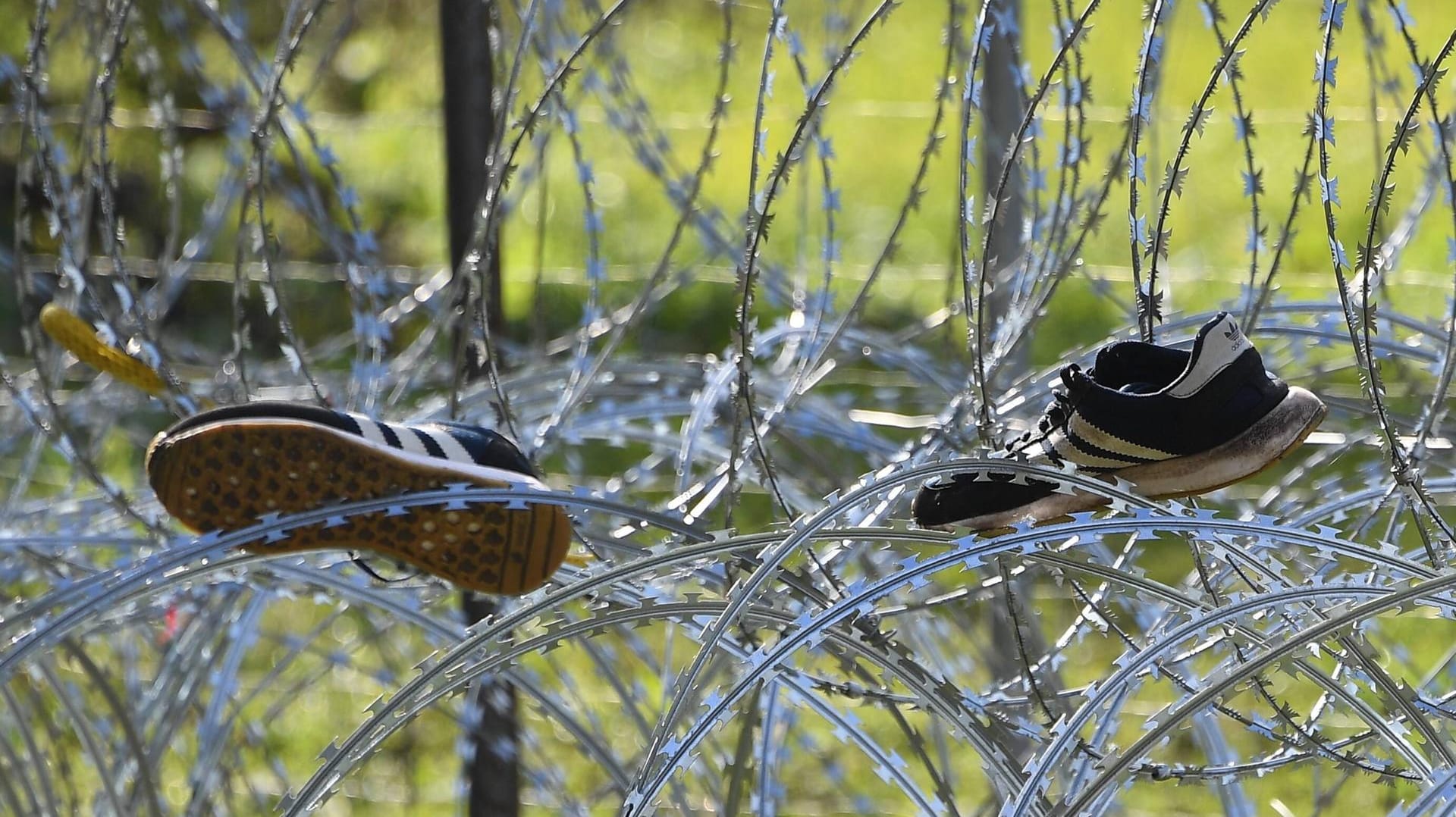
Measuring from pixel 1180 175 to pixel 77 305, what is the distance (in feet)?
3.77

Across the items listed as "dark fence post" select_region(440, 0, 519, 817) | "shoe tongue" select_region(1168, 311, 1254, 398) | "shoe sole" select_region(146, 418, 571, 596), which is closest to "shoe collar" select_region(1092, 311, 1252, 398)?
"shoe tongue" select_region(1168, 311, 1254, 398)

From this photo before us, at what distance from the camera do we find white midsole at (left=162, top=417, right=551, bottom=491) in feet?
3.68

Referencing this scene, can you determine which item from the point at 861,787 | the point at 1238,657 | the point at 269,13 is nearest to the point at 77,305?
the point at 1238,657

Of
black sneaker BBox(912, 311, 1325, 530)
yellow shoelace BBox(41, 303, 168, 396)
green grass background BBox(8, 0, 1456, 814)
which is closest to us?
black sneaker BBox(912, 311, 1325, 530)

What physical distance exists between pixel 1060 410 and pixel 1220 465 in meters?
0.12

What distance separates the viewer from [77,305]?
1.61 m

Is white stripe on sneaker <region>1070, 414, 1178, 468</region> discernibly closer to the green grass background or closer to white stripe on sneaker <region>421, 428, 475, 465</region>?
white stripe on sneaker <region>421, 428, 475, 465</region>

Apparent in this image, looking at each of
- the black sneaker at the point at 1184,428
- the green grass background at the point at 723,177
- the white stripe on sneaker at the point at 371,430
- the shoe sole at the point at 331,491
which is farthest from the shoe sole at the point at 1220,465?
the green grass background at the point at 723,177

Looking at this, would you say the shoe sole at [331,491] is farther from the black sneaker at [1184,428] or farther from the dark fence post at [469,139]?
the dark fence post at [469,139]

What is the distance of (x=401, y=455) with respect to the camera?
44.8 inches

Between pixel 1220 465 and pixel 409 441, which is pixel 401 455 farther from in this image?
pixel 1220 465

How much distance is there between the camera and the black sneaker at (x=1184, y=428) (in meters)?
1.08

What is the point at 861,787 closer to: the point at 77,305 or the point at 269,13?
the point at 77,305

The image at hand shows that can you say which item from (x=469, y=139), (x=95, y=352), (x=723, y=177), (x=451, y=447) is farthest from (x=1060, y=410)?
(x=723, y=177)
